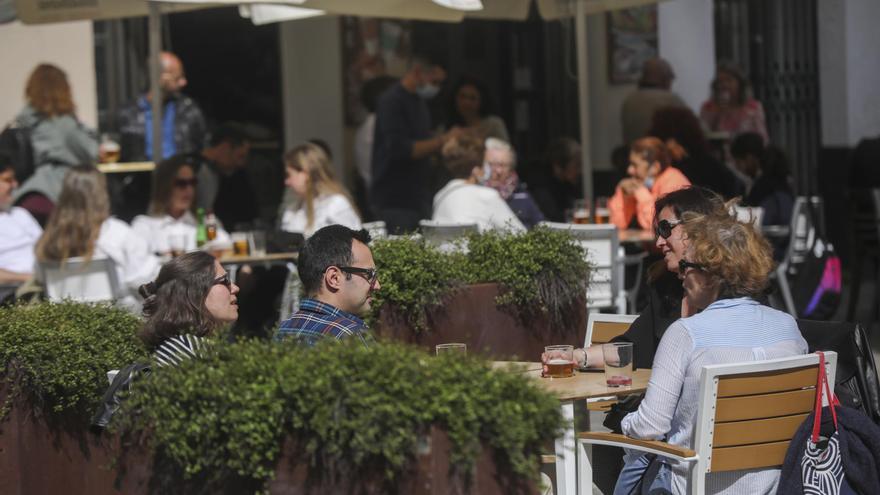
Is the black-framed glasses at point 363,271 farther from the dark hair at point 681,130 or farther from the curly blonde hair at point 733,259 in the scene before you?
the dark hair at point 681,130

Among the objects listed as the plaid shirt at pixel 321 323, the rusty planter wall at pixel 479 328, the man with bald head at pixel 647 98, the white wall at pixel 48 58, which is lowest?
the rusty planter wall at pixel 479 328

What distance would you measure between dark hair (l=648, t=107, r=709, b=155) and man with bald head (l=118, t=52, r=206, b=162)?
344cm

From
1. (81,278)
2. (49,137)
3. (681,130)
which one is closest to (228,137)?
(49,137)

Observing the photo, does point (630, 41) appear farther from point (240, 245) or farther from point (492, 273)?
point (492, 273)

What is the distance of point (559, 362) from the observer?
4469 millimetres

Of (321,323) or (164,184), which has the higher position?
(164,184)

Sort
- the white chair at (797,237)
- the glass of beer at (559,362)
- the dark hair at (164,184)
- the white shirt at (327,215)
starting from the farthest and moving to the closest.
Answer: the white chair at (797,237)
the dark hair at (164,184)
the white shirt at (327,215)
the glass of beer at (559,362)

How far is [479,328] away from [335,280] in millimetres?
2010

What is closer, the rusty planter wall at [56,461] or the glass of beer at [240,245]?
the rusty planter wall at [56,461]

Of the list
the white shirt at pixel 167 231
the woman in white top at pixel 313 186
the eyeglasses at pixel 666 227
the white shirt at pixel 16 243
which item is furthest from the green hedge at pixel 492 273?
the white shirt at pixel 16 243

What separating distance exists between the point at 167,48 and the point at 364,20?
6.45 feet

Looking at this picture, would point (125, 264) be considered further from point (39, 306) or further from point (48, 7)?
point (39, 306)

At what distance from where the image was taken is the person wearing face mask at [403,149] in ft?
32.9

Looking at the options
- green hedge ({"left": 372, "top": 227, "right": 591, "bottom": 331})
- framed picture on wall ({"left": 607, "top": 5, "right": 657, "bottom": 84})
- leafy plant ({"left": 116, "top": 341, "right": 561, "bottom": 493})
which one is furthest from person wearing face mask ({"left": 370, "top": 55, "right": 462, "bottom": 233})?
leafy plant ({"left": 116, "top": 341, "right": 561, "bottom": 493})
